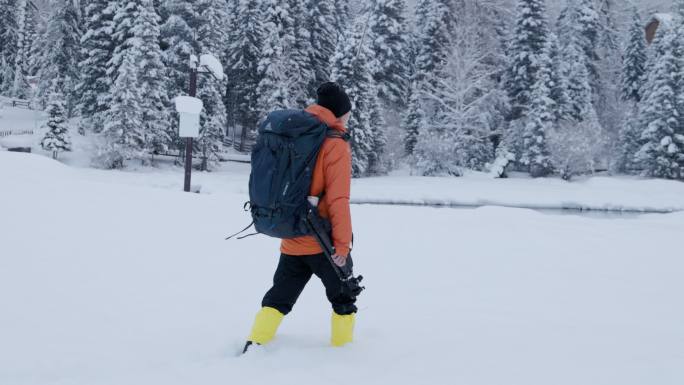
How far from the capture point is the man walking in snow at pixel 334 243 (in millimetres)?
3258

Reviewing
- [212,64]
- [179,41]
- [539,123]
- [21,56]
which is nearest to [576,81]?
[539,123]

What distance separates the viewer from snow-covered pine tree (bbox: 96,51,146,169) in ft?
92.0

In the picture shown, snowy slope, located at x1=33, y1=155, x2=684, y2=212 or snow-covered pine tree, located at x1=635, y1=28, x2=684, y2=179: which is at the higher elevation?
snow-covered pine tree, located at x1=635, y1=28, x2=684, y2=179

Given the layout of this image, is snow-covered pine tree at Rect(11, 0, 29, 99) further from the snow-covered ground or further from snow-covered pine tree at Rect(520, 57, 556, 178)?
the snow-covered ground

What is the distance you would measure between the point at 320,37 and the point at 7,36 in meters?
31.8

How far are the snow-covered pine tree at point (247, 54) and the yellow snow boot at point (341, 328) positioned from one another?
111 feet

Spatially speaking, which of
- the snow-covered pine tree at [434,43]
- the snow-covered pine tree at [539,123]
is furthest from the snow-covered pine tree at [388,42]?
the snow-covered pine tree at [539,123]

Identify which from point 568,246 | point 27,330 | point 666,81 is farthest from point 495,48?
point 27,330

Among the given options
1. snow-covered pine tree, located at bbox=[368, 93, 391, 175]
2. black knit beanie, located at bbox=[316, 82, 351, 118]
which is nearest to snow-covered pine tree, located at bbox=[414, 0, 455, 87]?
snow-covered pine tree, located at bbox=[368, 93, 391, 175]

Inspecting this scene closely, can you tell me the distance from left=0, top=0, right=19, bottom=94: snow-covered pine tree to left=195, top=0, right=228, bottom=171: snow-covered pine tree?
2657cm

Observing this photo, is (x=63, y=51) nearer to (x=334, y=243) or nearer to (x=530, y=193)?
(x=530, y=193)

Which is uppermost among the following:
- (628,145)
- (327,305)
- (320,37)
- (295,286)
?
(320,37)

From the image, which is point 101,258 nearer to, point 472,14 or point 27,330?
point 27,330

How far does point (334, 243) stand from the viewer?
3.32 meters
